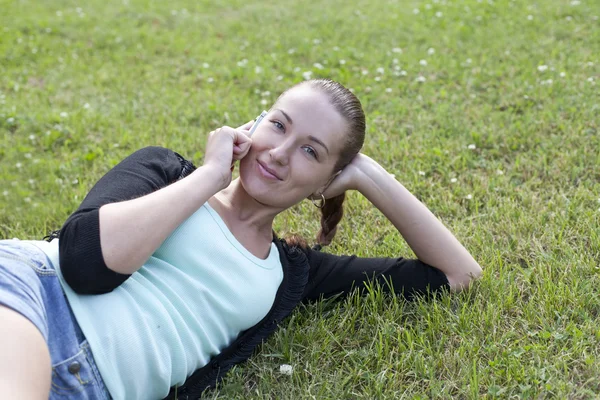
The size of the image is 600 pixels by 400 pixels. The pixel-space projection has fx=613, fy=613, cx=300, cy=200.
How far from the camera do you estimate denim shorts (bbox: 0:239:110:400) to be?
1954 mm

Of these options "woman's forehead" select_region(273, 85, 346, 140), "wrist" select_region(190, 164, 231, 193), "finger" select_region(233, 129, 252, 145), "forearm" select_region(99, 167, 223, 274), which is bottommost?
"forearm" select_region(99, 167, 223, 274)

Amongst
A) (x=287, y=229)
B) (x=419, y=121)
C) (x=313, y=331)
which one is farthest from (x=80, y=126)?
(x=313, y=331)

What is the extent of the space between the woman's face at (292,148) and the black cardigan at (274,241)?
33cm

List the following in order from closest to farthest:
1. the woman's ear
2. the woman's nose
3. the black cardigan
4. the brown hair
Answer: the black cardigan, the woman's nose, the brown hair, the woman's ear

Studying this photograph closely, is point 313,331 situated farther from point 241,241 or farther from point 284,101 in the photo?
point 284,101

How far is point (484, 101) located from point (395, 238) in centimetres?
225

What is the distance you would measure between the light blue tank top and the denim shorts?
3 centimetres

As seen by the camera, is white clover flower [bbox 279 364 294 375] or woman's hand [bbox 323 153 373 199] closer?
white clover flower [bbox 279 364 294 375]

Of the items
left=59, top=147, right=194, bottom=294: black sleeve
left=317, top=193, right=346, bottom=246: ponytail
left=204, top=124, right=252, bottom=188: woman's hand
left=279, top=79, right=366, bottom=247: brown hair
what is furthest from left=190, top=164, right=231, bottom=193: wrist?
left=317, top=193, right=346, bottom=246: ponytail

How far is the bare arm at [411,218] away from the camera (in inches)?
110

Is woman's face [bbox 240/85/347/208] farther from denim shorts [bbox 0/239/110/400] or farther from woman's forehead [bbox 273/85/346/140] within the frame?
denim shorts [bbox 0/239/110/400]

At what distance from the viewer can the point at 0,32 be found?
7.45 meters

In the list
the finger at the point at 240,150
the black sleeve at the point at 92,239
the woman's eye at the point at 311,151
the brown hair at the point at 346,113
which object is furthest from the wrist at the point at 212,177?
the brown hair at the point at 346,113

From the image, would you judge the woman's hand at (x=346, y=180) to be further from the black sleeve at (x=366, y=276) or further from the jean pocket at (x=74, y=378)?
the jean pocket at (x=74, y=378)
